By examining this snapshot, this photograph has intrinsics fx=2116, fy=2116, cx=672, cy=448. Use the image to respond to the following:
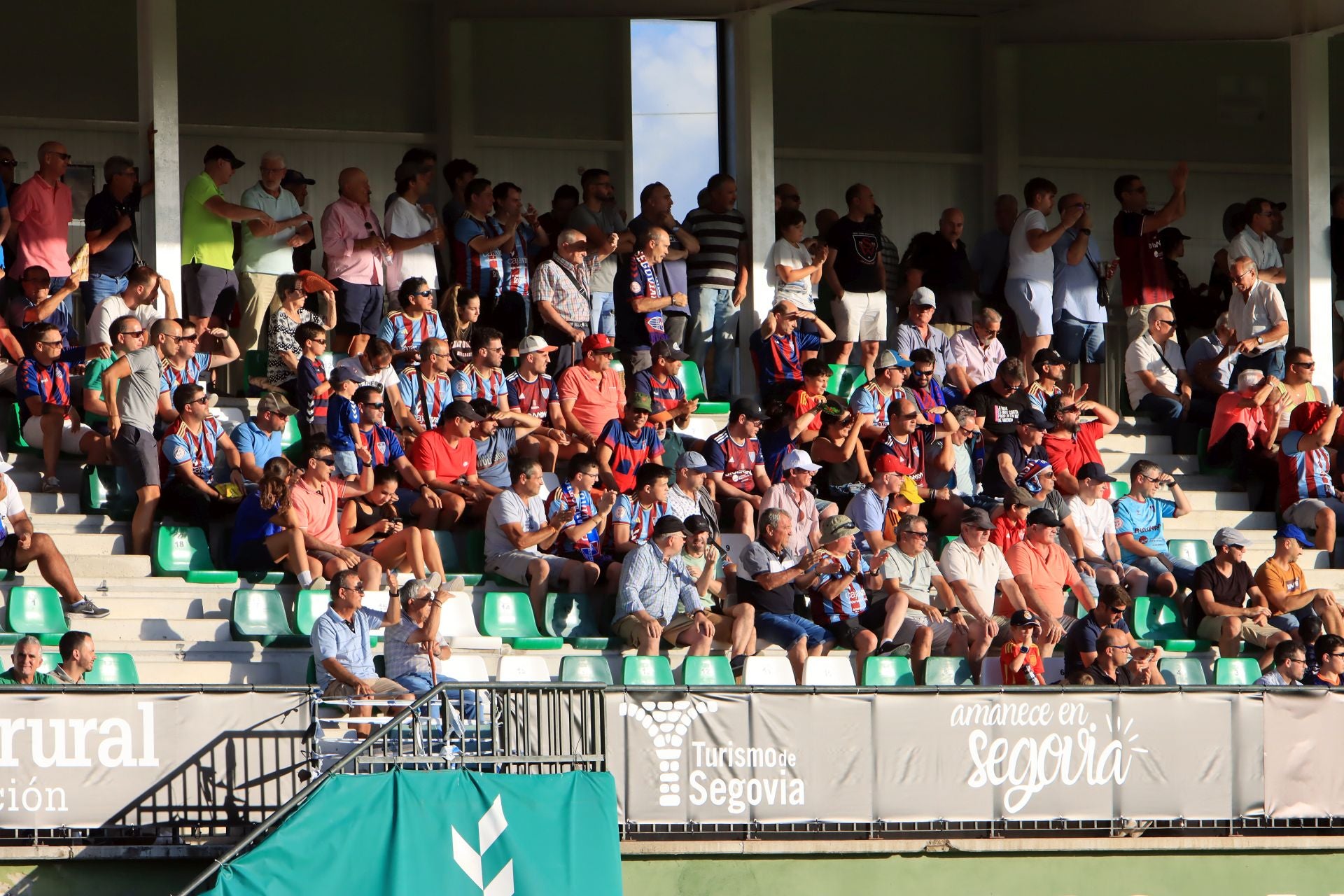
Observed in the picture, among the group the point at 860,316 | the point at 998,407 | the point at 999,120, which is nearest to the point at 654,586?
the point at 998,407

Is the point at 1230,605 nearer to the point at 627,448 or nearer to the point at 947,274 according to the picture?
the point at 627,448

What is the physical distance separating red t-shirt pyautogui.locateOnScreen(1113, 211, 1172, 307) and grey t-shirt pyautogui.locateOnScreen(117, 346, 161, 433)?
27.3 ft

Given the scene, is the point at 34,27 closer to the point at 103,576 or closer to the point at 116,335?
the point at 116,335

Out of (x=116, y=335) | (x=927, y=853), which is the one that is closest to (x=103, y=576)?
(x=116, y=335)

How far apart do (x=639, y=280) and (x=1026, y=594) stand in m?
4.00

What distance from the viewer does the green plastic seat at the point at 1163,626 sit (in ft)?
45.7

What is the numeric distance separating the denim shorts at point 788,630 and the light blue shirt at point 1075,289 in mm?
5367

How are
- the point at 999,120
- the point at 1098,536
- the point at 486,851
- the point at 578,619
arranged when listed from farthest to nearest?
the point at 999,120
the point at 1098,536
the point at 578,619
the point at 486,851

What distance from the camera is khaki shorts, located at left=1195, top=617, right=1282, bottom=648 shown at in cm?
1384

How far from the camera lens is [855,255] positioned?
1697 centimetres

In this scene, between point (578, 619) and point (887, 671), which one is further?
point (578, 619)

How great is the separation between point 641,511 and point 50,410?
12.4 ft

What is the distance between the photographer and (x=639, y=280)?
51.6 ft

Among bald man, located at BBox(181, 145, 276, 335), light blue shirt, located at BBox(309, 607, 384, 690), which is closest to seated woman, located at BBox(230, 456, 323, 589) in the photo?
light blue shirt, located at BBox(309, 607, 384, 690)
